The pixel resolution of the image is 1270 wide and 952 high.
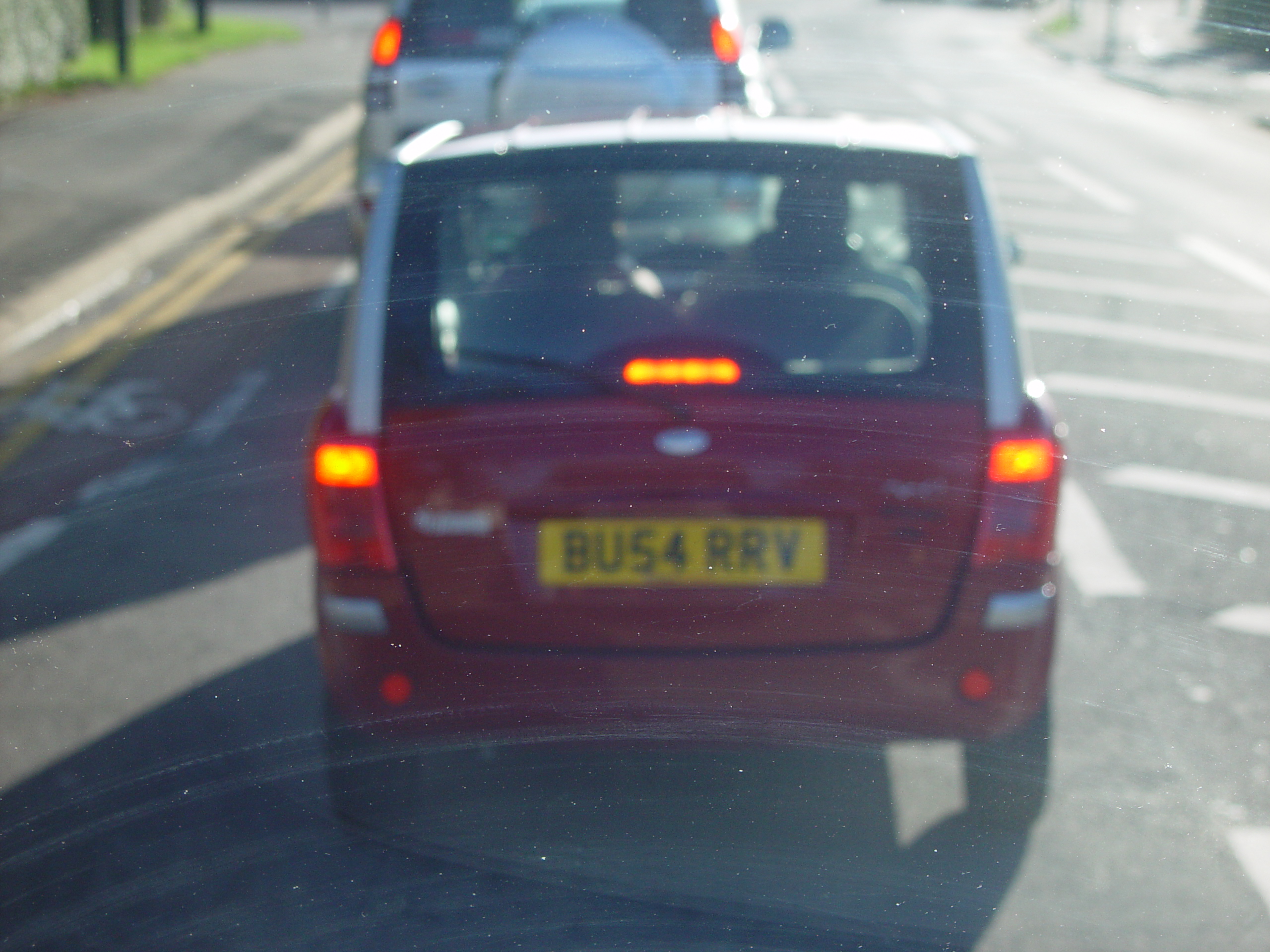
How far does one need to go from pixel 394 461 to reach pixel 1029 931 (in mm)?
989

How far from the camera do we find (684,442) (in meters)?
1.66

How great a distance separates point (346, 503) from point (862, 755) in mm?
829

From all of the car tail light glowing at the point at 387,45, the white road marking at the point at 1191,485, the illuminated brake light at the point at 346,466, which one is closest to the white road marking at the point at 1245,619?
the white road marking at the point at 1191,485

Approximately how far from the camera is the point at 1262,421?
5.70ft

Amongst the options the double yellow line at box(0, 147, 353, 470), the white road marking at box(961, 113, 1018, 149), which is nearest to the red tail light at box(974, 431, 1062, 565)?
the white road marking at box(961, 113, 1018, 149)

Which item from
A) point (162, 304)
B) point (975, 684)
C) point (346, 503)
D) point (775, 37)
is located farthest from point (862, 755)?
point (162, 304)

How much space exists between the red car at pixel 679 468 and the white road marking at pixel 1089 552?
703mm

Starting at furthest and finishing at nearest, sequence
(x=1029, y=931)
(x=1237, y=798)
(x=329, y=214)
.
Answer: (x=329, y=214) < (x=1237, y=798) < (x=1029, y=931)

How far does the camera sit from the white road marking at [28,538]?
5.64 ft

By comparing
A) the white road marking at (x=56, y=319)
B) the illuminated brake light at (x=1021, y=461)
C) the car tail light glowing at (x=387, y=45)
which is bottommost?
the white road marking at (x=56, y=319)

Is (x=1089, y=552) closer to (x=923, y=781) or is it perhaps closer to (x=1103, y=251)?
(x=1103, y=251)

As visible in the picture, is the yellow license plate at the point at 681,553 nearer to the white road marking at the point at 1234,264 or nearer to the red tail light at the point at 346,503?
the red tail light at the point at 346,503

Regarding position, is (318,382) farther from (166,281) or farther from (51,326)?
(166,281)

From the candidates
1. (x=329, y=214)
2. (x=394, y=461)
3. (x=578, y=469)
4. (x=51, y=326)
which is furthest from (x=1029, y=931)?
(x=51, y=326)
